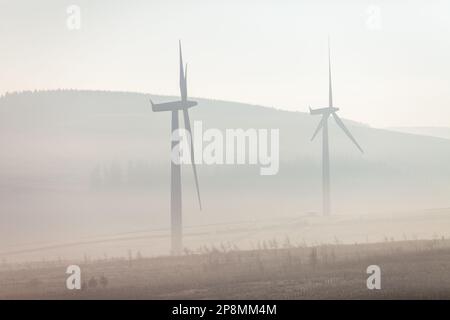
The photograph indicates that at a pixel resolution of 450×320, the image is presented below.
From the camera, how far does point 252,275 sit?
72.5 ft

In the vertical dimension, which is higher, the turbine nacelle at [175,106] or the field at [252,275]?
the turbine nacelle at [175,106]

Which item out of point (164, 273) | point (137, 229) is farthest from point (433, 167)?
point (164, 273)

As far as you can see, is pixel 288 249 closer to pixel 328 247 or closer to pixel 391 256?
pixel 328 247

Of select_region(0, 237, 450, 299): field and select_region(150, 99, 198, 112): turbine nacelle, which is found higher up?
select_region(150, 99, 198, 112): turbine nacelle

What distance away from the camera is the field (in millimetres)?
19656

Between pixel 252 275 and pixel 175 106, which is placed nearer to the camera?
pixel 252 275

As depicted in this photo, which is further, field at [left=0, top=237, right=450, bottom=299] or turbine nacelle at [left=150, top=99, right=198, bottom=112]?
turbine nacelle at [left=150, top=99, right=198, bottom=112]

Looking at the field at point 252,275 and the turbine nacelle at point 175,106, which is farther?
the turbine nacelle at point 175,106

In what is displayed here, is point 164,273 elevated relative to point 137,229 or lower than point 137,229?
lower

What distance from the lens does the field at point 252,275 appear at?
19.7 metres
